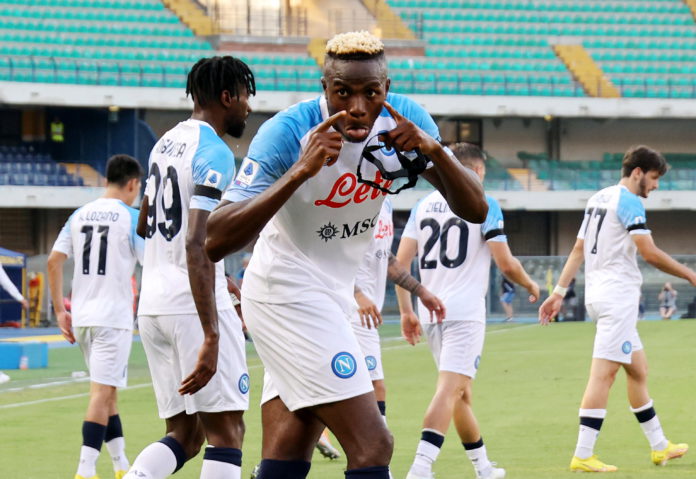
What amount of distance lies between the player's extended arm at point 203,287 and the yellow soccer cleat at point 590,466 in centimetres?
412

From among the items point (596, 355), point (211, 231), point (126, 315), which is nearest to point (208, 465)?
point (211, 231)

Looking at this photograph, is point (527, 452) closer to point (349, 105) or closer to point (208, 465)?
point (208, 465)

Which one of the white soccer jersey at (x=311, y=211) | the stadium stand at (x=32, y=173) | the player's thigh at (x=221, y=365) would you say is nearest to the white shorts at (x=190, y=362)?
the player's thigh at (x=221, y=365)

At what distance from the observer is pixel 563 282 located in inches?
371

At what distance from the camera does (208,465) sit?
573 centimetres

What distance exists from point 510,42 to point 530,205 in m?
6.69

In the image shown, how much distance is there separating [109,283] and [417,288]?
207 centimetres

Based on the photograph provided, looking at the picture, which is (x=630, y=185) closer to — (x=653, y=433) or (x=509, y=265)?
(x=509, y=265)

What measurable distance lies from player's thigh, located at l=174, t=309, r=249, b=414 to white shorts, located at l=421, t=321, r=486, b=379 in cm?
280

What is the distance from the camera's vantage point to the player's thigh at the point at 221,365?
5.80m

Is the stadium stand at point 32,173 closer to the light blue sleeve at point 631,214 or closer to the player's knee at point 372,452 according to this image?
the light blue sleeve at point 631,214

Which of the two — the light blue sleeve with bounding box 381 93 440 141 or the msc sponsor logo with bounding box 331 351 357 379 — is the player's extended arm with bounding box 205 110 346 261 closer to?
the light blue sleeve with bounding box 381 93 440 141

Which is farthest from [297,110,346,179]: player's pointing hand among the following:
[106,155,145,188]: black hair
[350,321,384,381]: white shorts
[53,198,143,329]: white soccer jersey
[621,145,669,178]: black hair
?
[621,145,669,178]: black hair

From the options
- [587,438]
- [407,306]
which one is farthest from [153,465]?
[587,438]
